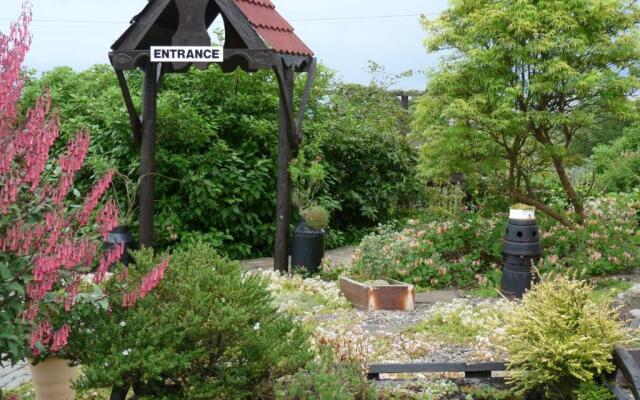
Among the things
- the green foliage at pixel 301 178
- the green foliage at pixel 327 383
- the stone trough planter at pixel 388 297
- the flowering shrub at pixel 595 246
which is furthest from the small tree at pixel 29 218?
the flowering shrub at pixel 595 246

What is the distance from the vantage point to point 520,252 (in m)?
7.21

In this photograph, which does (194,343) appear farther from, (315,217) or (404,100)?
(404,100)

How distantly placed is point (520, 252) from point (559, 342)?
324cm

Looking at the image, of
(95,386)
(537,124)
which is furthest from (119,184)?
(95,386)

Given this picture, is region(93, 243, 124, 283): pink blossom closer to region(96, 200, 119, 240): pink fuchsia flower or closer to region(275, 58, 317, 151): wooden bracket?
region(96, 200, 119, 240): pink fuchsia flower

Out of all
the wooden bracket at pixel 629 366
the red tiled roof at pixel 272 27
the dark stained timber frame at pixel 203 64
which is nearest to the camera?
the wooden bracket at pixel 629 366

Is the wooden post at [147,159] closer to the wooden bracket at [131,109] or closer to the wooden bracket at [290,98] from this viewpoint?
the wooden bracket at [131,109]

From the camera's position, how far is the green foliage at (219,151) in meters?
9.81

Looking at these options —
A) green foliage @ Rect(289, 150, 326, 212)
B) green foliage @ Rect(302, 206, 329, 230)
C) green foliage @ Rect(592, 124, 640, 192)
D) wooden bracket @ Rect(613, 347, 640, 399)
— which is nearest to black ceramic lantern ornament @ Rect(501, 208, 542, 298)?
green foliage @ Rect(302, 206, 329, 230)

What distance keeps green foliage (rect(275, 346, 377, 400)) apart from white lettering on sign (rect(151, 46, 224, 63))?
4.28 m

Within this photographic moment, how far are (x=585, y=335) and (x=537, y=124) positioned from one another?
4609 mm

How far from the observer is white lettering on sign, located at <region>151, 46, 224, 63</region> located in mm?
7496

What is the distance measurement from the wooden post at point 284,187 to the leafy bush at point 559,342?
4.45m

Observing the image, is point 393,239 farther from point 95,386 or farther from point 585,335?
point 95,386
